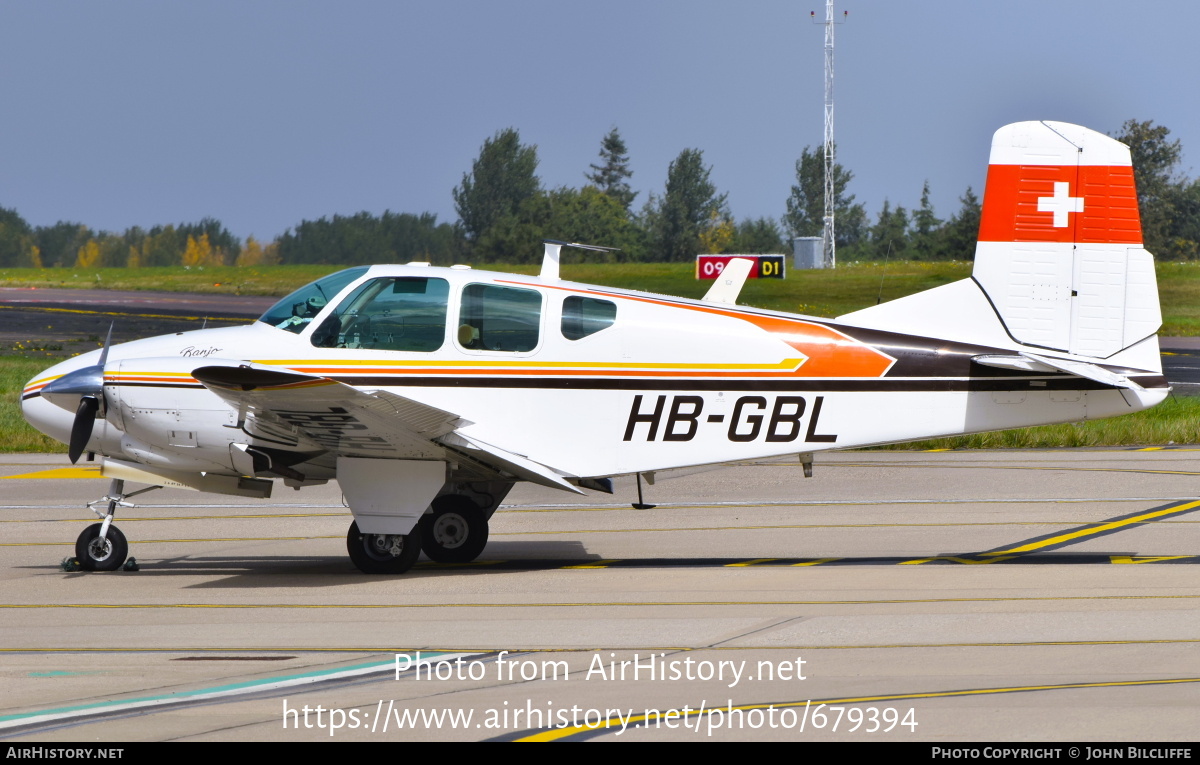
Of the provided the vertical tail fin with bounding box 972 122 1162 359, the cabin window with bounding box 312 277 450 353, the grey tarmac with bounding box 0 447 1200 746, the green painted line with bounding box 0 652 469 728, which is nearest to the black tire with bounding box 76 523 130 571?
the grey tarmac with bounding box 0 447 1200 746

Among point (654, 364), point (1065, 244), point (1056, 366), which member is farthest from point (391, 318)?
point (1065, 244)

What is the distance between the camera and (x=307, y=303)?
387 inches

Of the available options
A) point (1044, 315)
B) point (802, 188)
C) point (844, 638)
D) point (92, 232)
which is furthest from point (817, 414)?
point (802, 188)

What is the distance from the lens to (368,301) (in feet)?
31.6

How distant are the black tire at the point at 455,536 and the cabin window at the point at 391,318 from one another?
5.12 ft

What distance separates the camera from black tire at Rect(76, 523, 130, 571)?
986 cm

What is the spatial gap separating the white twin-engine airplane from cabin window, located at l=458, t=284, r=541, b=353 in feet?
0.05

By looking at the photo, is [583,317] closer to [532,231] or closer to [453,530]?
[453,530]

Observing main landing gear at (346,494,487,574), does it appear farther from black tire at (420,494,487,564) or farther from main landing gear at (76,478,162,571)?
main landing gear at (76,478,162,571)

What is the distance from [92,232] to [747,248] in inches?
1516

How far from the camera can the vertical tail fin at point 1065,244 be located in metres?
9.57

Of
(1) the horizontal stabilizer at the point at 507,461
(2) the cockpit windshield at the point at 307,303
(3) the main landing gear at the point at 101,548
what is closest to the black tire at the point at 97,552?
(3) the main landing gear at the point at 101,548

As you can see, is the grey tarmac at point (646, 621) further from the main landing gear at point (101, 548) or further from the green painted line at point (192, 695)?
the main landing gear at point (101, 548)

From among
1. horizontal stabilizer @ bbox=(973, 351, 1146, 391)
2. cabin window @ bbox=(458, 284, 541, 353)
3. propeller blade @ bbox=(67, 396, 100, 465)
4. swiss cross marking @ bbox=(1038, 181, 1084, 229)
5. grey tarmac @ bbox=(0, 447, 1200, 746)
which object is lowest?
grey tarmac @ bbox=(0, 447, 1200, 746)
